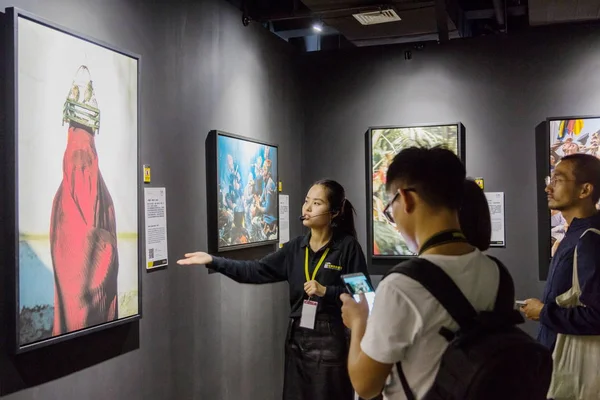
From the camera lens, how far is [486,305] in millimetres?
1427

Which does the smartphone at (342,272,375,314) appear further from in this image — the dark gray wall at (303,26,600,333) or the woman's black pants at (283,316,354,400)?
the dark gray wall at (303,26,600,333)

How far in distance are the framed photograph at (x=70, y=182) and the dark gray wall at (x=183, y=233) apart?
0.12 metres

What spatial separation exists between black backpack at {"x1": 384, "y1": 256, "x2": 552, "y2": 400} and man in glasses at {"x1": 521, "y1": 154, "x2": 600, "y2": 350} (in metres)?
1.00

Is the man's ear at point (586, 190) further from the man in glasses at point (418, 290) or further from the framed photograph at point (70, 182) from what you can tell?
the framed photograph at point (70, 182)

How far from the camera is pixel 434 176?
4.81 ft

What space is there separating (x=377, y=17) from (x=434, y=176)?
9.76ft

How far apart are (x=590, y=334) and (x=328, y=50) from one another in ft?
11.4

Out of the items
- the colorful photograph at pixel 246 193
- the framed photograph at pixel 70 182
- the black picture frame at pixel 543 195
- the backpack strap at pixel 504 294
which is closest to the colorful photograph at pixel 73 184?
the framed photograph at pixel 70 182

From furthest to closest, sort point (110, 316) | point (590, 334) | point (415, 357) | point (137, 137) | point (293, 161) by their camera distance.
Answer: point (293, 161), point (137, 137), point (110, 316), point (590, 334), point (415, 357)

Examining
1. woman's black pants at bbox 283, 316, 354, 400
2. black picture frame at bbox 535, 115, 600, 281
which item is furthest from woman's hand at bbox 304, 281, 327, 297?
black picture frame at bbox 535, 115, 600, 281

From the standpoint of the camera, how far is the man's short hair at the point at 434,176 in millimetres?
1468

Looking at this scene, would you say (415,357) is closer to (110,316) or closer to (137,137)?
(110,316)

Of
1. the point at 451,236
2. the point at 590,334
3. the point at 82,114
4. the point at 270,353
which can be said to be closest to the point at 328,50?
the point at 270,353

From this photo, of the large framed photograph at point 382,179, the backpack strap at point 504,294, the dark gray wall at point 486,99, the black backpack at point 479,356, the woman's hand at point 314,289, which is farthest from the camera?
Answer: the large framed photograph at point 382,179
